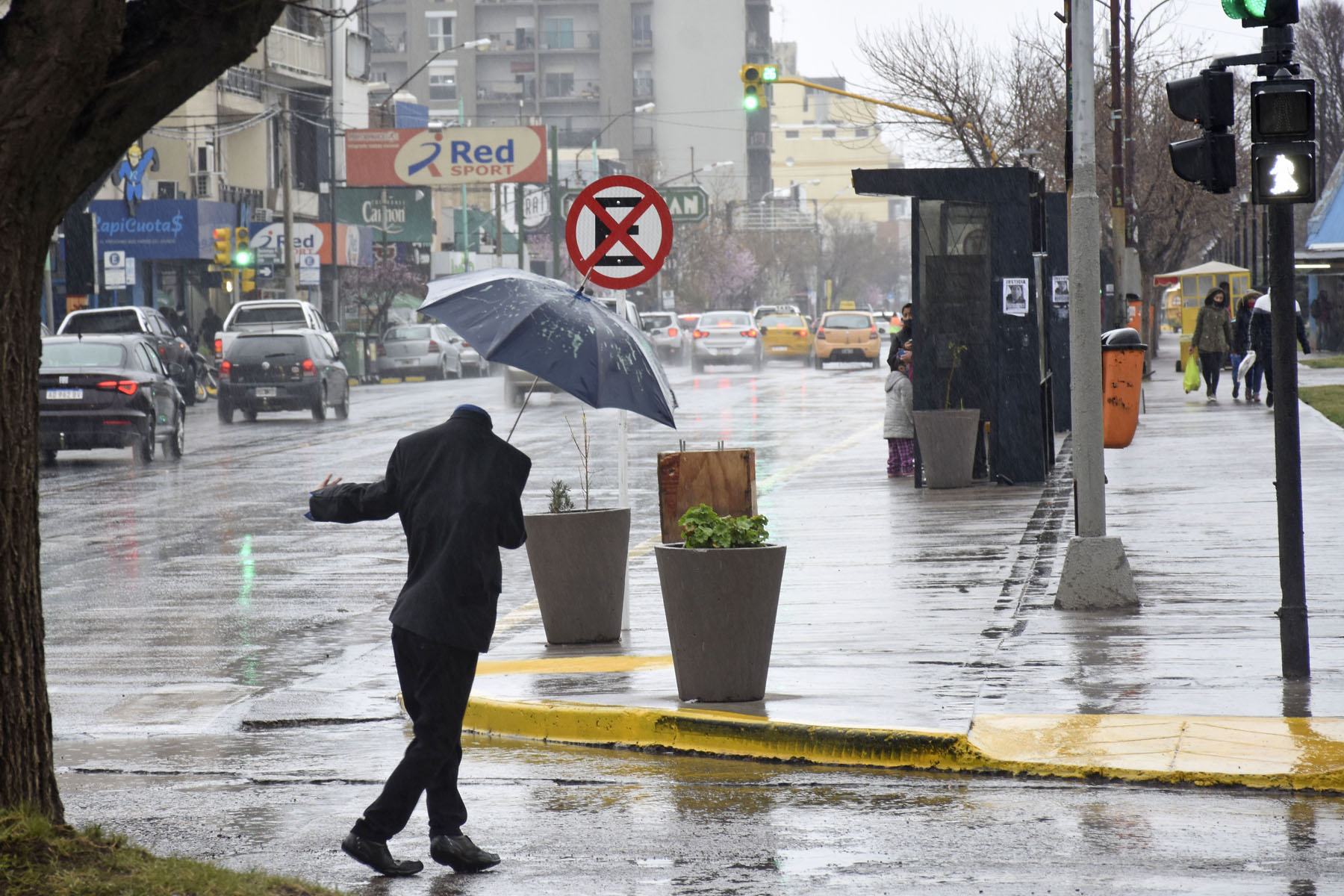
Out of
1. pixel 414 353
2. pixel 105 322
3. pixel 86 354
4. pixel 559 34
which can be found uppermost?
pixel 559 34

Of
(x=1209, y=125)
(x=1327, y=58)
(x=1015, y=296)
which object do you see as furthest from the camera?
(x=1327, y=58)

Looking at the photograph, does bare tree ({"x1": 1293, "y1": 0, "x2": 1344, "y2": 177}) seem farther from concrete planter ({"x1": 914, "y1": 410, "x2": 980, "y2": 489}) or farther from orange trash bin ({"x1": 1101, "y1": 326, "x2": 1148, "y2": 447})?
orange trash bin ({"x1": 1101, "y1": 326, "x2": 1148, "y2": 447})

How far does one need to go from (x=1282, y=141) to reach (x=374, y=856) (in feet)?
17.2

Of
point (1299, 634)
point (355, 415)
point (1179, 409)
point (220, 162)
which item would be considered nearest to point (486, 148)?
point (220, 162)

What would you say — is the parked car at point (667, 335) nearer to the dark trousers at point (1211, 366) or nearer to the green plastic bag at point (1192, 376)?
the green plastic bag at point (1192, 376)

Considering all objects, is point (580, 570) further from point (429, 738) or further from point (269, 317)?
point (269, 317)

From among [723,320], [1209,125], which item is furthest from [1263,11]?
[723,320]

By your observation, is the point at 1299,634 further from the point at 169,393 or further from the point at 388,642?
the point at 169,393

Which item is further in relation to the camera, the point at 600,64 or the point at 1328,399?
the point at 600,64

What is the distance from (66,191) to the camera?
18.0 feet

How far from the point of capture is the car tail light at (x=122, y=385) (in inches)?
931

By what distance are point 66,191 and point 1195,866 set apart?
407cm

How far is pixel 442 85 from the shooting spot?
14125cm

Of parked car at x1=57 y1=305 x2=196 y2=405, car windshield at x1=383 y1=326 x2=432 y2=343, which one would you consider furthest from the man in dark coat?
car windshield at x1=383 y1=326 x2=432 y2=343
